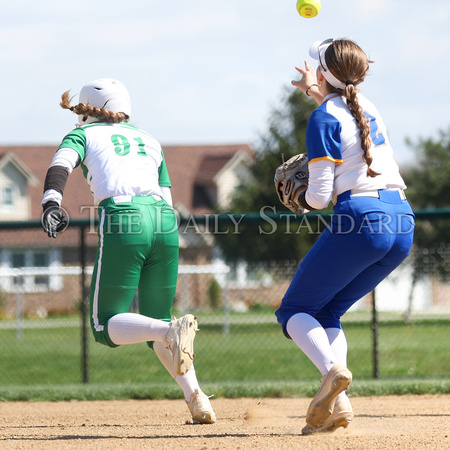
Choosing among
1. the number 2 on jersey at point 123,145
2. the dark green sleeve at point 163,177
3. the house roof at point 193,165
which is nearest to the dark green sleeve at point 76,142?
the number 2 on jersey at point 123,145

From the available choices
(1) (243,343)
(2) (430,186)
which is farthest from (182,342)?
(2) (430,186)

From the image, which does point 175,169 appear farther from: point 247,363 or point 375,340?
point 375,340

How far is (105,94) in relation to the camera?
14.3 feet

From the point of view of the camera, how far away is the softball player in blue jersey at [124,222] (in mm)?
3896

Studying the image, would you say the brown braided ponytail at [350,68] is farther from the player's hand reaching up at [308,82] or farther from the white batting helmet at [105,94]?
the white batting helmet at [105,94]

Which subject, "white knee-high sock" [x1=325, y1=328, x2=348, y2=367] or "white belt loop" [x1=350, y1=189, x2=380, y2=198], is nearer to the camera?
"white belt loop" [x1=350, y1=189, x2=380, y2=198]

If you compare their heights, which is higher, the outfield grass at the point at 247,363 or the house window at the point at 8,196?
the house window at the point at 8,196

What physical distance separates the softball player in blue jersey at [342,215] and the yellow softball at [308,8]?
1.08m

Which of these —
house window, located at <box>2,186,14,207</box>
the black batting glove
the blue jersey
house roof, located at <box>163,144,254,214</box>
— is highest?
house roof, located at <box>163,144,254,214</box>

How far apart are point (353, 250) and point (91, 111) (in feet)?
6.14

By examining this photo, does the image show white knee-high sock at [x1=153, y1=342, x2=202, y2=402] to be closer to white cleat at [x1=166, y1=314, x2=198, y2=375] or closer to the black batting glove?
white cleat at [x1=166, y1=314, x2=198, y2=375]

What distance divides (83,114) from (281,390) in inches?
127

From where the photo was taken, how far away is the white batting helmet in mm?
4363

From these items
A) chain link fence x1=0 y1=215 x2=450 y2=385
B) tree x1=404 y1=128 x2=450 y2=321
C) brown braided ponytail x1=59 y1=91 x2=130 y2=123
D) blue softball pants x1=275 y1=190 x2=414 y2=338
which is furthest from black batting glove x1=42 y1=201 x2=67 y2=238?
tree x1=404 y1=128 x2=450 y2=321
